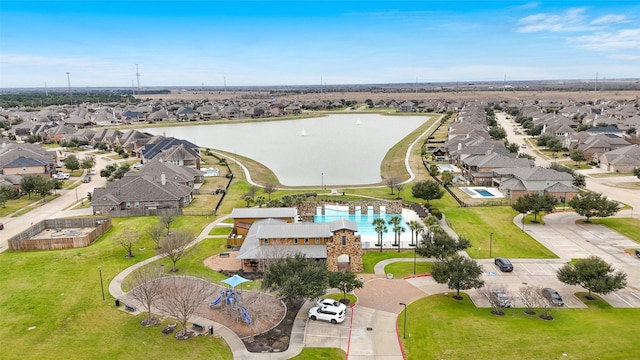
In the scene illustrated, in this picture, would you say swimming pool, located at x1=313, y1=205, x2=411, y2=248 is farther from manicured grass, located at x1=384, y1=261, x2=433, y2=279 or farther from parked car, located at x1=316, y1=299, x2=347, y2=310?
parked car, located at x1=316, y1=299, x2=347, y2=310

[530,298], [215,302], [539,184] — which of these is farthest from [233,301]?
[539,184]

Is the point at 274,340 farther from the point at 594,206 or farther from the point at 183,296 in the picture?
the point at 594,206

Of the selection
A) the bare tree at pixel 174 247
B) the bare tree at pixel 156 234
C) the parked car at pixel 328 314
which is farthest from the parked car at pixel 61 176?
the parked car at pixel 328 314

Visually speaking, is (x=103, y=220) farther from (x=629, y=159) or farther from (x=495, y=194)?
(x=629, y=159)

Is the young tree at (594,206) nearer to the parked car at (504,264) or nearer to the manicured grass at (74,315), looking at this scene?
the parked car at (504,264)

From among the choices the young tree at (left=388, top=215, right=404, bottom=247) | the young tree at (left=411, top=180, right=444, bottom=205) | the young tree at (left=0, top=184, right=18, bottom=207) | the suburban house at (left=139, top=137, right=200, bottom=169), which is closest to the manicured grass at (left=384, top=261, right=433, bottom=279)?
the young tree at (left=388, top=215, right=404, bottom=247)

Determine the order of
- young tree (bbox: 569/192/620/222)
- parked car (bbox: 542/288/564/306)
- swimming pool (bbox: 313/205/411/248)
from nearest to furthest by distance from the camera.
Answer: parked car (bbox: 542/288/564/306)
young tree (bbox: 569/192/620/222)
swimming pool (bbox: 313/205/411/248)
